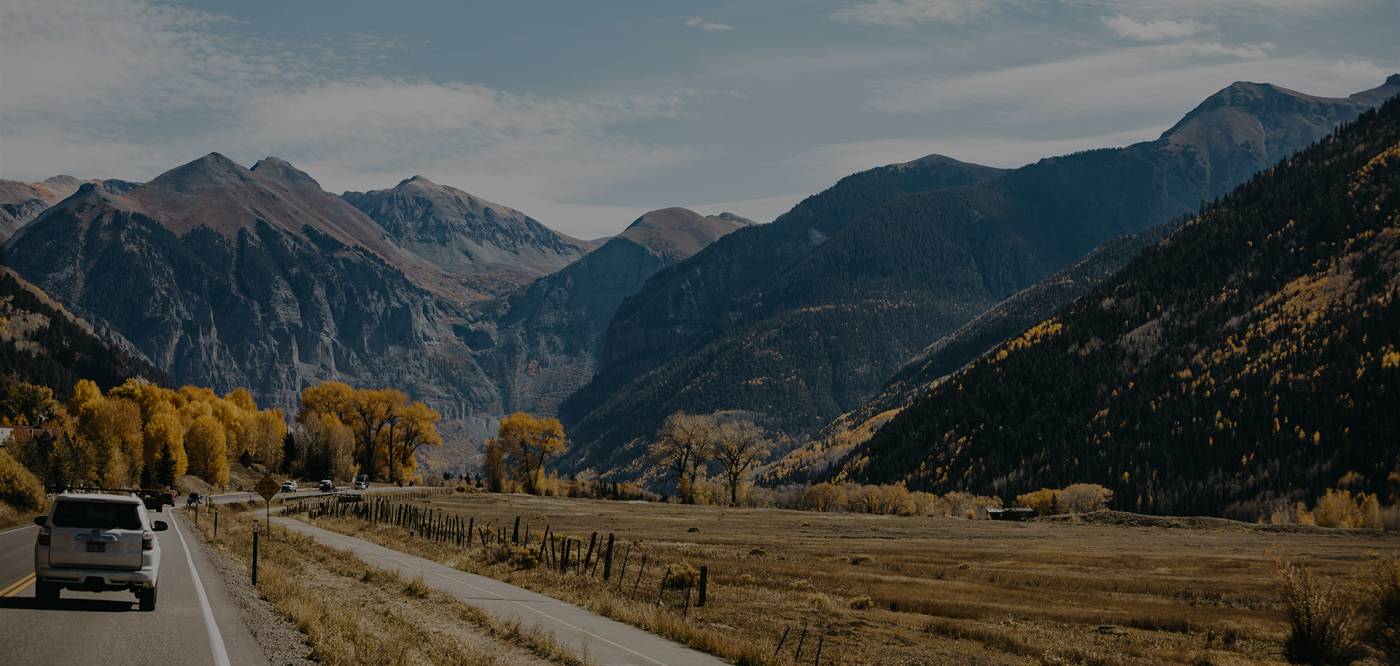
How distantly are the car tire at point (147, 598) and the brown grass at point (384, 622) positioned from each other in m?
2.83

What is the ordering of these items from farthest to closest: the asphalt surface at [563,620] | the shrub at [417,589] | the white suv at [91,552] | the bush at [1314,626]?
the shrub at [417,589] < the bush at [1314,626] < the white suv at [91,552] < the asphalt surface at [563,620]

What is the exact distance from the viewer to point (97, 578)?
86.7ft

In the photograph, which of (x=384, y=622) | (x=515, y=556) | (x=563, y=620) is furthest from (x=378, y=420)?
(x=384, y=622)

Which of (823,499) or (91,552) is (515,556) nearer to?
(91,552)

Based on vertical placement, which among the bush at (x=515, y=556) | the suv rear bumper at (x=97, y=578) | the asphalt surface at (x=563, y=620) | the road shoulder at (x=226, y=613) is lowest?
the bush at (x=515, y=556)

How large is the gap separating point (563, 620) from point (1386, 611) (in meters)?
23.2

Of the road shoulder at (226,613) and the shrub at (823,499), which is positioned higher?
the road shoulder at (226,613)

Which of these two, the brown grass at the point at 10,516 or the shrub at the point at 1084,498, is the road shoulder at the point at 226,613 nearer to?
the brown grass at the point at 10,516

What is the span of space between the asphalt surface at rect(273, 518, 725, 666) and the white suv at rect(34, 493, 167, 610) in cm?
884

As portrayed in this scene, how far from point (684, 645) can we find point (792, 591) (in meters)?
16.9

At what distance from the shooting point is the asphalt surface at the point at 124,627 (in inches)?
800

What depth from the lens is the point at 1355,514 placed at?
448 ft

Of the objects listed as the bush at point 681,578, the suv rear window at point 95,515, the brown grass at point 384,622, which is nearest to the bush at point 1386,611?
the bush at point 681,578

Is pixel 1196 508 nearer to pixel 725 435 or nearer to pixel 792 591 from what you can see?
pixel 725 435
